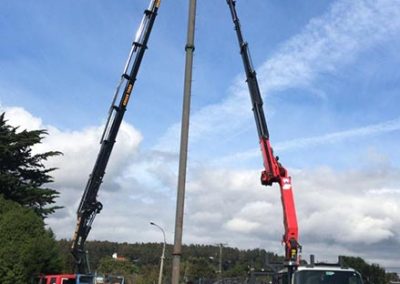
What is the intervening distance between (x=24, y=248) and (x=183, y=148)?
26.7 metres

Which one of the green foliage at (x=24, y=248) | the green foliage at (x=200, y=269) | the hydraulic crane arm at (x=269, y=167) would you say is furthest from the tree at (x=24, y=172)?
the green foliage at (x=200, y=269)

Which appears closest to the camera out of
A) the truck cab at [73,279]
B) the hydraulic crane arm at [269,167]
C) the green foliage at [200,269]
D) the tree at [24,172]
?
the hydraulic crane arm at [269,167]

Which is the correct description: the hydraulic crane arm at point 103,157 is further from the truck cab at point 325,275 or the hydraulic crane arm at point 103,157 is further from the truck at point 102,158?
the truck cab at point 325,275

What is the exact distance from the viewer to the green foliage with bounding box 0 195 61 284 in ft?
115

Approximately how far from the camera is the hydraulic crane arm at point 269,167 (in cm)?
1928

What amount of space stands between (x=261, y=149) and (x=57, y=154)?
1279 inches

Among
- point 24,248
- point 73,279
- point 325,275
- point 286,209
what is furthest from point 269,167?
point 24,248

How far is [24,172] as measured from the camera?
5078cm

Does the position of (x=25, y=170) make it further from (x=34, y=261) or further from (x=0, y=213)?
(x=34, y=261)

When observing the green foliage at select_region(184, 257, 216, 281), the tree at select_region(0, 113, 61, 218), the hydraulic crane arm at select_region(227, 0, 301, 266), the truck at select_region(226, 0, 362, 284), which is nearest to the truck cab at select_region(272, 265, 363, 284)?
the truck at select_region(226, 0, 362, 284)

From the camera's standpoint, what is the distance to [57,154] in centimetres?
5144

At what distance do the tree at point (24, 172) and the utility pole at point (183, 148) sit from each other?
122 ft

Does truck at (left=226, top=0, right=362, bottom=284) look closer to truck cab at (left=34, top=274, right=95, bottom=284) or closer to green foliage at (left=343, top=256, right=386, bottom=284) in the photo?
green foliage at (left=343, top=256, right=386, bottom=284)

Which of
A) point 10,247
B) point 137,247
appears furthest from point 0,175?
point 137,247
